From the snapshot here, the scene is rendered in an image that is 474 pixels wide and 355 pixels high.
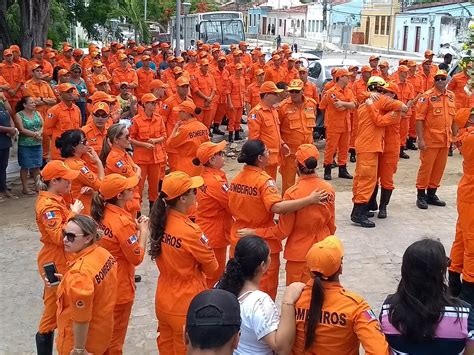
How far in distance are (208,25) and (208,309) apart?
80.3 ft

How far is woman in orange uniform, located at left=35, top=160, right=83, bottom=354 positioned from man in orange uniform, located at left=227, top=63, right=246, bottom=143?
Result: 9.47 metres

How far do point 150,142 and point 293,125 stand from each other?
7.00ft

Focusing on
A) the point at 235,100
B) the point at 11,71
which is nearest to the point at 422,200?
the point at 235,100

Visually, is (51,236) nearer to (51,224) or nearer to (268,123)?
(51,224)

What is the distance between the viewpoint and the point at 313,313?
10.4 feet

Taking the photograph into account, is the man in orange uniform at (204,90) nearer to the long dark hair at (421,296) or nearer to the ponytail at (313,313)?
the ponytail at (313,313)

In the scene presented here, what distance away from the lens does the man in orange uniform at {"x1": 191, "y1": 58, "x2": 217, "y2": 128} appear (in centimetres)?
1318

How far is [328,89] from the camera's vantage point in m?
11.3

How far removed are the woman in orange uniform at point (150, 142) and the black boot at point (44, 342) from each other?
363cm

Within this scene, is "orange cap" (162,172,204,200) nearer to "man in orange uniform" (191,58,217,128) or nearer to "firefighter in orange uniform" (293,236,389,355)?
"firefighter in orange uniform" (293,236,389,355)

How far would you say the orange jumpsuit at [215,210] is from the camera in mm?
5472

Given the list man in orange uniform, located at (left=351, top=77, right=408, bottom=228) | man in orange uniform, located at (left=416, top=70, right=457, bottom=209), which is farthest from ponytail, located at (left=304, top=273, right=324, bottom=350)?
man in orange uniform, located at (left=416, top=70, right=457, bottom=209)

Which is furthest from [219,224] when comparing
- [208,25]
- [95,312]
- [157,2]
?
[157,2]

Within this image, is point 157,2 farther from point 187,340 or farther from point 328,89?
point 187,340
